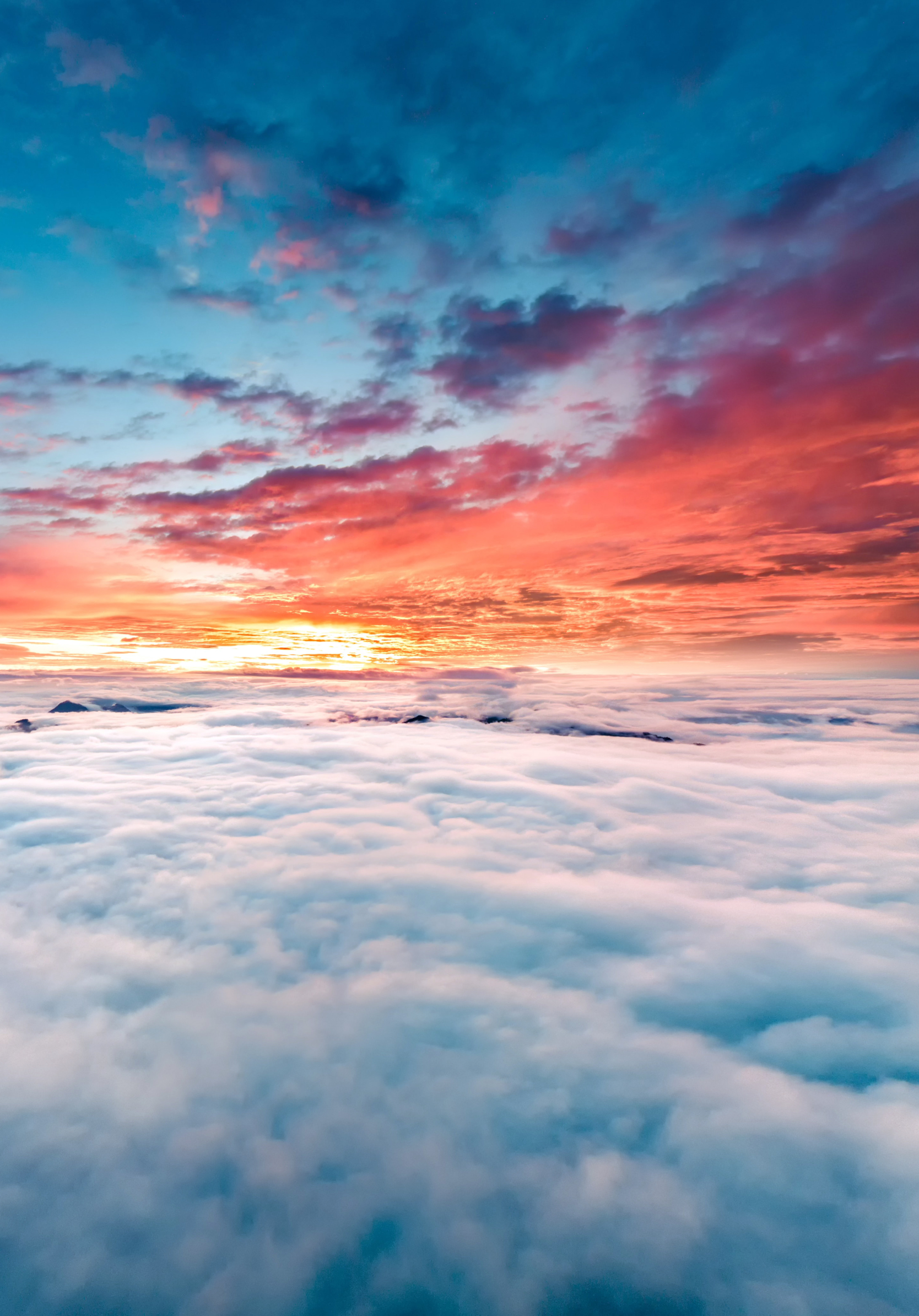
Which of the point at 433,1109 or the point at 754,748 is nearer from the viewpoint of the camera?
the point at 433,1109

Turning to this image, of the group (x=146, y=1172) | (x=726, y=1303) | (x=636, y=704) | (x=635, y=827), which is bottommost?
(x=636, y=704)

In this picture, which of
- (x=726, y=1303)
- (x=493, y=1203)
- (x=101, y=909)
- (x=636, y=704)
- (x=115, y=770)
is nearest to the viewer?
(x=726, y=1303)

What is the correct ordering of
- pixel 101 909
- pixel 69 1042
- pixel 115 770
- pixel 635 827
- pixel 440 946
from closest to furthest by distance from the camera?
pixel 69 1042 → pixel 440 946 → pixel 101 909 → pixel 635 827 → pixel 115 770

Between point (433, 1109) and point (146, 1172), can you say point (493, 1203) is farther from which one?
point (146, 1172)

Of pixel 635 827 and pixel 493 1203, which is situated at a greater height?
pixel 493 1203

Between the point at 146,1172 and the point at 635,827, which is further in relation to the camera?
the point at 635,827

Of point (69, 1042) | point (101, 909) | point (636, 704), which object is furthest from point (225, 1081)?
point (636, 704)

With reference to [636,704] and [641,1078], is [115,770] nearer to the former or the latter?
[641,1078]

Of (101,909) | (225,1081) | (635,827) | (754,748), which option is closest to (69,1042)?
(225,1081)

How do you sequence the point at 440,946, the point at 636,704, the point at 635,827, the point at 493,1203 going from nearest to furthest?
the point at 493,1203 → the point at 440,946 → the point at 635,827 → the point at 636,704
